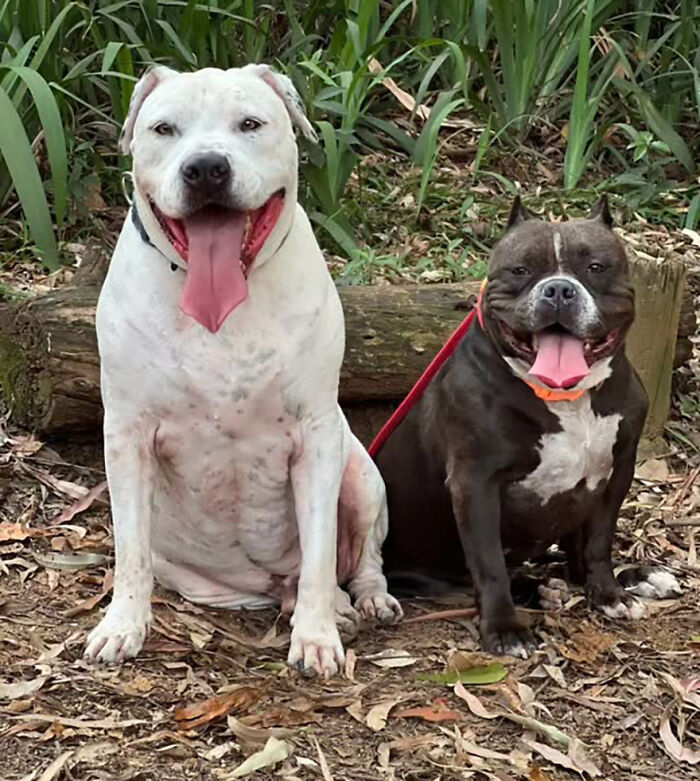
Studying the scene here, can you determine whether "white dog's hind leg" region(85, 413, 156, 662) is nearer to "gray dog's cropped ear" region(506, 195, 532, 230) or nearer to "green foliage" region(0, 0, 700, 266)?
"gray dog's cropped ear" region(506, 195, 532, 230)

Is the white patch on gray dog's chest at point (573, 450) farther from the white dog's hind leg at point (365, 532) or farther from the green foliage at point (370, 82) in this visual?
the green foliage at point (370, 82)

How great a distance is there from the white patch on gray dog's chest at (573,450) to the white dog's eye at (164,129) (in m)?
1.30

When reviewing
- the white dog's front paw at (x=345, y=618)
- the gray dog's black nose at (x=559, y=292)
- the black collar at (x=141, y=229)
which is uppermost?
the black collar at (x=141, y=229)

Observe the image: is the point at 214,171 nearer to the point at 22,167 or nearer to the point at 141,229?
the point at 141,229

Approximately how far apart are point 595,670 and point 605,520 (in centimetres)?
56

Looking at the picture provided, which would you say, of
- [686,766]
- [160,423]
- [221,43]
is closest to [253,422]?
[160,423]

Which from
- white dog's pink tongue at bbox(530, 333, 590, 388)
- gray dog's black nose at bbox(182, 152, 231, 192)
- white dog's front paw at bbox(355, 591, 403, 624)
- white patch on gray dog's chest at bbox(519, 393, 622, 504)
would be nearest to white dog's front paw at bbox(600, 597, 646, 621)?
white patch on gray dog's chest at bbox(519, 393, 622, 504)

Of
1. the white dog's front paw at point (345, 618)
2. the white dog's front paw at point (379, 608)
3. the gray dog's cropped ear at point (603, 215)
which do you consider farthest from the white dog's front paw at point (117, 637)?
the gray dog's cropped ear at point (603, 215)

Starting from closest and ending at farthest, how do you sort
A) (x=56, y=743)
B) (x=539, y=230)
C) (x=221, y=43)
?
(x=56, y=743) < (x=539, y=230) < (x=221, y=43)

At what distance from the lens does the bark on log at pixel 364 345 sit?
15.2 feet

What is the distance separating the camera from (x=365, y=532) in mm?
4059

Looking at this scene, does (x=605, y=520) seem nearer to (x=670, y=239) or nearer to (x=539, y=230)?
(x=539, y=230)

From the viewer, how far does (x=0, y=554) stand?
4.22 m

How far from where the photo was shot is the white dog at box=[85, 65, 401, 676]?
3.30m
